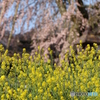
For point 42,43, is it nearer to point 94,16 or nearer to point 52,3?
point 52,3

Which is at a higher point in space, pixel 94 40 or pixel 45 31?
pixel 45 31

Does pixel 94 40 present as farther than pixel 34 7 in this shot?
Yes

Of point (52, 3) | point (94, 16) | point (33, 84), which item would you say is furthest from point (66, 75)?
point (94, 16)

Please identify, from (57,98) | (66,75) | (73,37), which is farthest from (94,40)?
(57,98)

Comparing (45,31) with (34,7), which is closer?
(45,31)

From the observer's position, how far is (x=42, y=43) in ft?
20.8

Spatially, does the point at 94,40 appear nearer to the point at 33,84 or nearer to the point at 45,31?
the point at 45,31

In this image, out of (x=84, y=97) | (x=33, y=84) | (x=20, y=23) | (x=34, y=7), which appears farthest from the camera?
(x=34, y=7)

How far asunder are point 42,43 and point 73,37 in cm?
74

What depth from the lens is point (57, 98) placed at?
359cm

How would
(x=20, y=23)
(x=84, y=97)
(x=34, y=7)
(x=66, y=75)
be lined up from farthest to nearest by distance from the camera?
(x=34, y=7), (x=20, y=23), (x=66, y=75), (x=84, y=97)

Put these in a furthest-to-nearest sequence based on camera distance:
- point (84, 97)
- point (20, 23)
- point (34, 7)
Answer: point (34, 7) → point (20, 23) → point (84, 97)

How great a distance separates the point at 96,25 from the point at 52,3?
186 centimetres

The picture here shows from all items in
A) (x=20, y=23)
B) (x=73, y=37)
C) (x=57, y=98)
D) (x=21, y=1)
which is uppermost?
(x=21, y=1)
